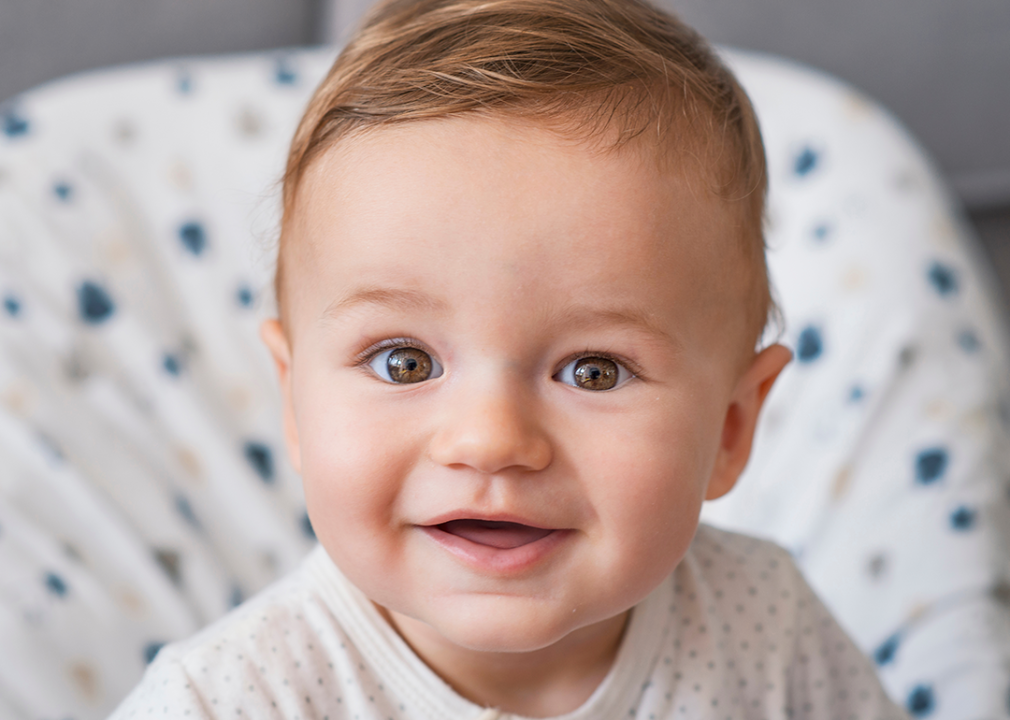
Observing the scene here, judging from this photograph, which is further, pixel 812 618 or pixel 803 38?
pixel 803 38

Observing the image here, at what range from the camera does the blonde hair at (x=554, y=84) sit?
582mm

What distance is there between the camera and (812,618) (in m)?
0.83

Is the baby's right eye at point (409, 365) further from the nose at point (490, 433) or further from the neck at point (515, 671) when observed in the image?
the neck at point (515, 671)

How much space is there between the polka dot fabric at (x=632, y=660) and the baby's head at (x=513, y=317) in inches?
3.9

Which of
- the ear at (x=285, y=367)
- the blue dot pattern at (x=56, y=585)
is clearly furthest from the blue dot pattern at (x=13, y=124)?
the ear at (x=285, y=367)

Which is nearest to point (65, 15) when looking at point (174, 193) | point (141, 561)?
point (174, 193)

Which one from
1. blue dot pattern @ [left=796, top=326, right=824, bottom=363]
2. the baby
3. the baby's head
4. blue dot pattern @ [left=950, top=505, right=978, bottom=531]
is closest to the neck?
the baby

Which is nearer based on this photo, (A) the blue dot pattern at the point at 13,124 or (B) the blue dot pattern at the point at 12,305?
(B) the blue dot pattern at the point at 12,305

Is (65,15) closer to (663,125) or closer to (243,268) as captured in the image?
(243,268)

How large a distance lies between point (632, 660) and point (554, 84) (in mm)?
401

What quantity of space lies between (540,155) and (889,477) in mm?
750

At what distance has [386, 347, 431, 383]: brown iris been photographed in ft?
1.91

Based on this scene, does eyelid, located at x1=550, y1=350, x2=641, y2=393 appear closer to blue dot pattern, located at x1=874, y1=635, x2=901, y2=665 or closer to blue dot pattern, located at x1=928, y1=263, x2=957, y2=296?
blue dot pattern, located at x1=874, y1=635, x2=901, y2=665

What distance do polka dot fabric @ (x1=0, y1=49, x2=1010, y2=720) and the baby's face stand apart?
12.3 inches
